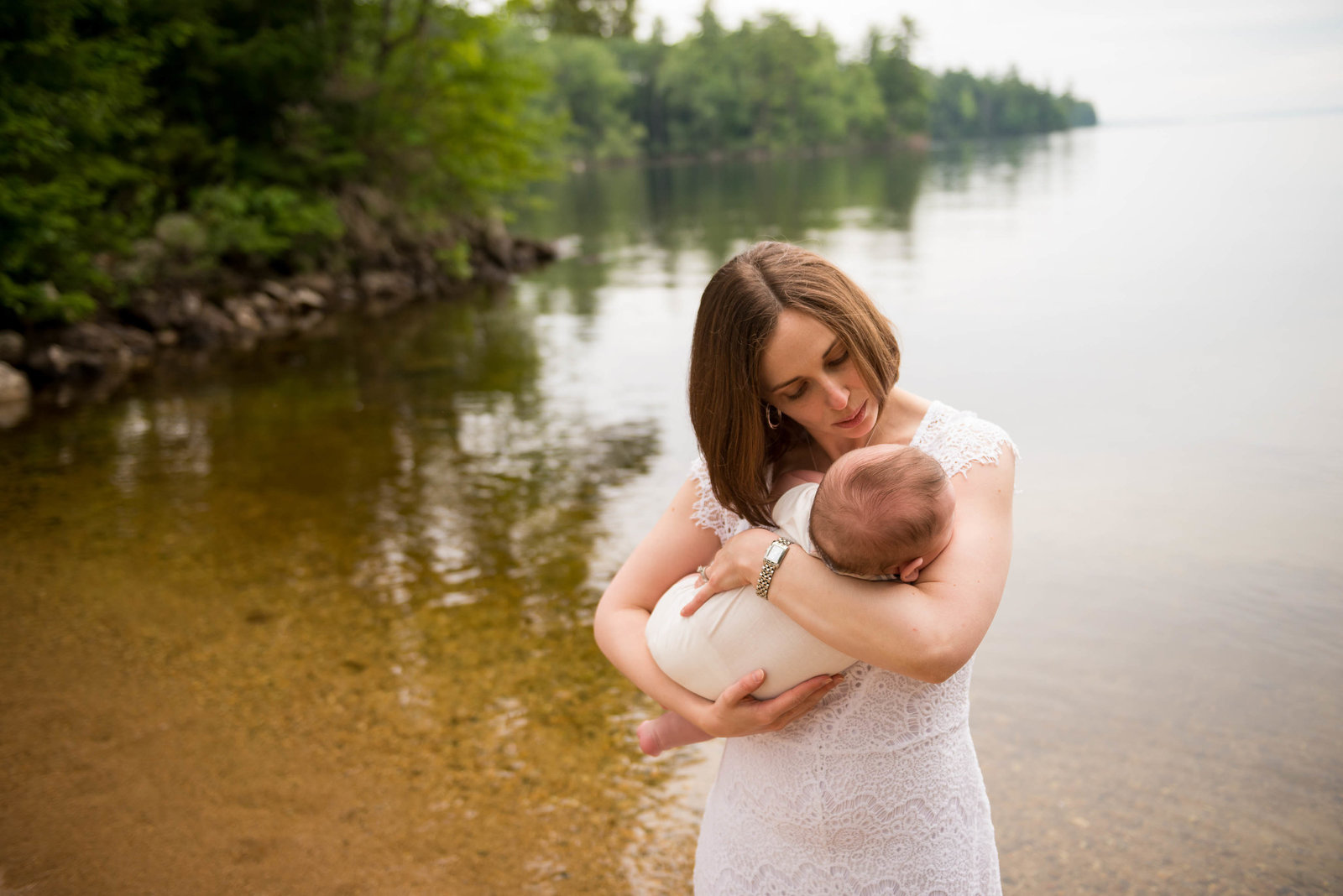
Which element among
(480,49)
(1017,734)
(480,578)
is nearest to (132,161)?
(480,49)

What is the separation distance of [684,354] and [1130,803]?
962 centimetres

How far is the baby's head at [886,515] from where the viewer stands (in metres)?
1.65

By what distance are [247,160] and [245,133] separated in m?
1.32

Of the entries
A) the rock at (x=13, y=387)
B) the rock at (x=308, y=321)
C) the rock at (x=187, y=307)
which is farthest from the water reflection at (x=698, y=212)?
the rock at (x=13, y=387)

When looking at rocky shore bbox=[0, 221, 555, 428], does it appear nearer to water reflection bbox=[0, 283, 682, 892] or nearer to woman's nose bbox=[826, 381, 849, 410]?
water reflection bbox=[0, 283, 682, 892]

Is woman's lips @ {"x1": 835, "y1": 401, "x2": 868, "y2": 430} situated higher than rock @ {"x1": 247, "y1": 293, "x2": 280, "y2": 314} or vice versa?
woman's lips @ {"x1": 835, "y1": 401, "x2": 868, "y2": 430}

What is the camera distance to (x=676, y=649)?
1.80 metres

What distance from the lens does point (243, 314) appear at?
15.5 m

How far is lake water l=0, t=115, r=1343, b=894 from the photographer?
3.57 meters

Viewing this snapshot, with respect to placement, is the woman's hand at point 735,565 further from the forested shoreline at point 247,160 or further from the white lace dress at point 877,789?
the forested shoreline at point 247,160

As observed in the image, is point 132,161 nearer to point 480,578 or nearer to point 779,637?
point 480,578

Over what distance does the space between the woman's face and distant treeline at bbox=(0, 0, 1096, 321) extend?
39.5 ft

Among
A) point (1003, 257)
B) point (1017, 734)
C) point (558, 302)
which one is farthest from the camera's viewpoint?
point (1003, 257)

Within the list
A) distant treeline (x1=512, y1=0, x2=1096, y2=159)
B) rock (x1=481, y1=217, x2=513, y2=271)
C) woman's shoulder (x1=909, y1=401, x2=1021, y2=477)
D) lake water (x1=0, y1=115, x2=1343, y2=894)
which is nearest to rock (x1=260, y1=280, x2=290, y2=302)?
lake water (x1=0, y1=115, x2=1343, y2=894)
